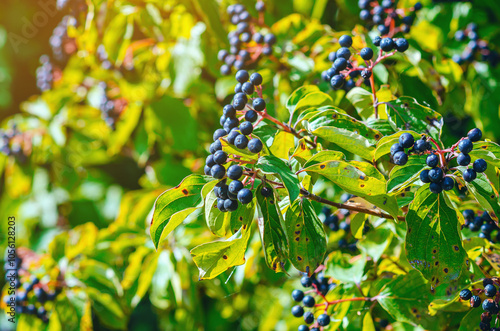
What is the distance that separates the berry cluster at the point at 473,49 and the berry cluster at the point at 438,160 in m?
1.14

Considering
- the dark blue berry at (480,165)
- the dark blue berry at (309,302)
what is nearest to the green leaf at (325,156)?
the dark blue berry at (480,165)

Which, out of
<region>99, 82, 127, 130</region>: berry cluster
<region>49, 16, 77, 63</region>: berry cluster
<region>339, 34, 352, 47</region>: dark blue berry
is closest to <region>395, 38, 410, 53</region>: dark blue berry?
<region>339, 34, 352, 47</region>: dark blue berry

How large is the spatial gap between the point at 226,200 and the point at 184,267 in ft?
4.23

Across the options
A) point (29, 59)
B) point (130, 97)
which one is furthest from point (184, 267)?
point (29, 59)

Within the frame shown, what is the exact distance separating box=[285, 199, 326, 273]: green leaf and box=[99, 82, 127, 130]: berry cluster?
80.5 inches

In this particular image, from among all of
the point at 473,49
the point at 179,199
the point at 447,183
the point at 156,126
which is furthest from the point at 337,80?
the point at 156,126

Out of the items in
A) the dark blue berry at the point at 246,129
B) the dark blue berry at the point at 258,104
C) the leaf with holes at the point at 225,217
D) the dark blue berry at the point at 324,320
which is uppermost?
the dark blue berry at the point at 246,129

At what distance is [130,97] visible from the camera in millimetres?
2807

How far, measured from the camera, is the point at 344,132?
4.25ft

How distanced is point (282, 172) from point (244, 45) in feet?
3.98

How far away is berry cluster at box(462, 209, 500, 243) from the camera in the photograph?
1523mm

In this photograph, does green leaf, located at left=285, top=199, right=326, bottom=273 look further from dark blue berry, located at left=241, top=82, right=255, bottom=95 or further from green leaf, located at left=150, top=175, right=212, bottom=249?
dark blue berry, located at left=241, top=82, right=255, bottom=95

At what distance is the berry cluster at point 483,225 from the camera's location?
152 cm

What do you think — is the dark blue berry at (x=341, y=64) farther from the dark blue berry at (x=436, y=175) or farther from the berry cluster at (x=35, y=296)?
the berry cluster at (x=35, y=296)
